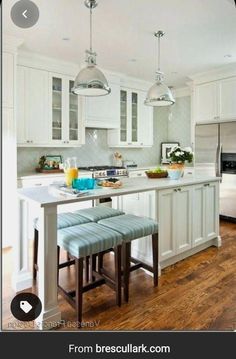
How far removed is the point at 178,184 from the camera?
91.7 inches

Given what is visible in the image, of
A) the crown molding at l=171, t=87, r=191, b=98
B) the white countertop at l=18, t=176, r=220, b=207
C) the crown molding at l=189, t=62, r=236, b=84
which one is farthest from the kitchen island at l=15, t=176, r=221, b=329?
the crown molding at l=171, t=87, r=191, b=98

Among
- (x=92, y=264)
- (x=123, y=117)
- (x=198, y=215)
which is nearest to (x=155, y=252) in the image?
(x=92, y=264)

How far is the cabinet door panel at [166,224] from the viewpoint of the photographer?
2.24 m

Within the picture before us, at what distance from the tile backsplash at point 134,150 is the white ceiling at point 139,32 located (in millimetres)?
1201

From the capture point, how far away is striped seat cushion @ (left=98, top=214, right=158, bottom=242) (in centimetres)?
181

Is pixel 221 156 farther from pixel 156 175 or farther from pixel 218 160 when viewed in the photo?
pixel 156 175

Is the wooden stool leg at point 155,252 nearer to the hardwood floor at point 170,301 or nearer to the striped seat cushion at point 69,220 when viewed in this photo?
the hardwood floor at point 170,301

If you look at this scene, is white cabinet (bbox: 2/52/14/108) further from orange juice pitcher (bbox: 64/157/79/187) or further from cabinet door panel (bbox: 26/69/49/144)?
orange juice pitcher (bbox: 64/157/79/187)

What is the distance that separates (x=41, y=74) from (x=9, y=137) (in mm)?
1034

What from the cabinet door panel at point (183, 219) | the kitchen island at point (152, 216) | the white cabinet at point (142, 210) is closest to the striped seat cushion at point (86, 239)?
the kitchen island at point (152, 216)

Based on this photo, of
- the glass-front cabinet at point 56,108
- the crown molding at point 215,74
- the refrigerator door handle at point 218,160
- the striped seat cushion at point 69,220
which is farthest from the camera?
the refrigerator door handle at point 218,160

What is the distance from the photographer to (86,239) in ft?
5.28

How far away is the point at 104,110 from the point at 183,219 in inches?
86.0
